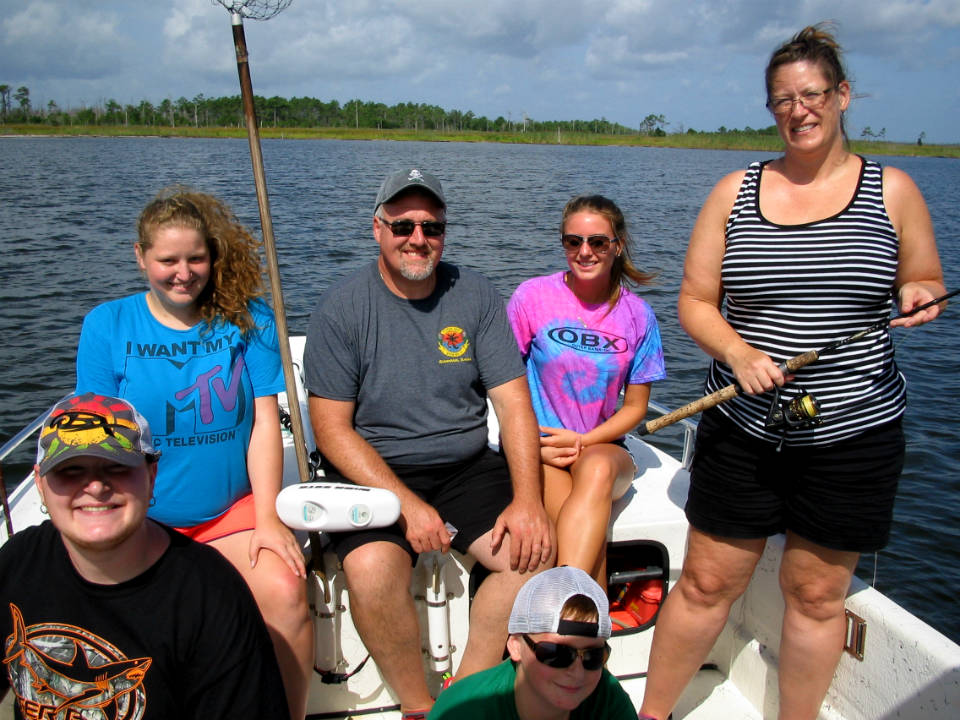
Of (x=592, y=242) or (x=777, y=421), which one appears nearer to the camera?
(x=777, y=421)

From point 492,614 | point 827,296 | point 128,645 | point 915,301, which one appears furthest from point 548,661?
point 915,301

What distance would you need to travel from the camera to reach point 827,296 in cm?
220

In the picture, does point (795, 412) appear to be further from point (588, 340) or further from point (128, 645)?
point (128, 645)

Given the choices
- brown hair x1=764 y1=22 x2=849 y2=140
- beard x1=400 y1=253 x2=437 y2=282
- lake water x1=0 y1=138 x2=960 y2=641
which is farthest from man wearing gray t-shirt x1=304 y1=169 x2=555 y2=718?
lake water x1=0 y1=138 x2=960 y2=641

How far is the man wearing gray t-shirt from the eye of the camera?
2.60 meters

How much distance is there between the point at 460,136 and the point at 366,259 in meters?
81.0

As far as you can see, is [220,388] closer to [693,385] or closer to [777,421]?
[777,421]

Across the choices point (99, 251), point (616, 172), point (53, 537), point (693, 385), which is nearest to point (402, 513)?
point (53, 537)

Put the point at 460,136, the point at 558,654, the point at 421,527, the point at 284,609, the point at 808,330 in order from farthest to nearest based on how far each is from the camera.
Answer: the point at 460,136 < the point at 421,527 < the point at 284,609 < the point at 808,330 < the point at 558,654

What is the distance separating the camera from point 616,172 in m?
39.5

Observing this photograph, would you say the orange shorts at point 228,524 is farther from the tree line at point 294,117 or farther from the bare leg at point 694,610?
the tree line at point 294,117

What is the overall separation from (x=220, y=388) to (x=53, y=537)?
0.82 meters

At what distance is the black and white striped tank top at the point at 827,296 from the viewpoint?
2.17 meters

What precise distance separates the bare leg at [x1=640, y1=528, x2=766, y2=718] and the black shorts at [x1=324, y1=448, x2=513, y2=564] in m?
0.68
